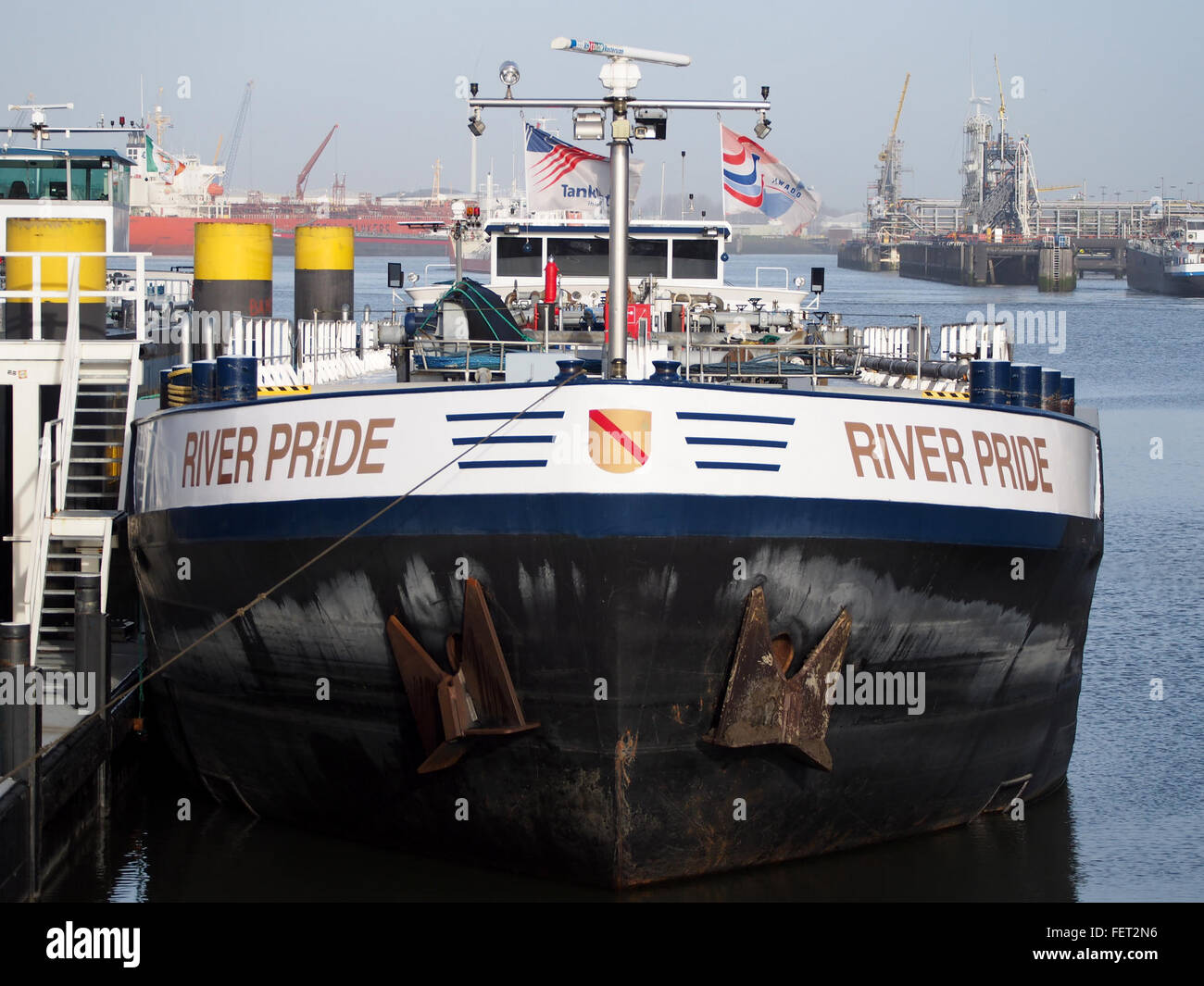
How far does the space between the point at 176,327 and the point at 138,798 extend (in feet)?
49.3

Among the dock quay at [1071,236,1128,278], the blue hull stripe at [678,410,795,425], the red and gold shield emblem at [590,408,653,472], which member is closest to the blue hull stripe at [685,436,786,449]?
the blue hull stripe at [678,410,795,425]

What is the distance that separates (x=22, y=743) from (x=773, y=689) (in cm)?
558

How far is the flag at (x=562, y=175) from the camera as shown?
781 inches

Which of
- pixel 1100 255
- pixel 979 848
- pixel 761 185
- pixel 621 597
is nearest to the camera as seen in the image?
pixel 621 597

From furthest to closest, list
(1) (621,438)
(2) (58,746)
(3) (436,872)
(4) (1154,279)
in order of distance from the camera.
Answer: (4) (1154,279)
(2) (58,746)
(3) (436,872)
(1) (621,438)

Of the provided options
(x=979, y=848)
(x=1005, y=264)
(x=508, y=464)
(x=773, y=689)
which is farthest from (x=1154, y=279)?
(x=508, y=464)

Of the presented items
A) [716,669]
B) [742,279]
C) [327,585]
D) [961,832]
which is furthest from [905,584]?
[742,279]

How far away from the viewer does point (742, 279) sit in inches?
5423

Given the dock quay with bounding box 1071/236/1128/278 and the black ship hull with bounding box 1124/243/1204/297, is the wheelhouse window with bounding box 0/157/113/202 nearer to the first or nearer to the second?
the black ship hull with bounding box 1124/243/1204/297

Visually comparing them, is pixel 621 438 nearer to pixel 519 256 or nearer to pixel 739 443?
pixel 739 443

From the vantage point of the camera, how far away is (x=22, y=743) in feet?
37.8

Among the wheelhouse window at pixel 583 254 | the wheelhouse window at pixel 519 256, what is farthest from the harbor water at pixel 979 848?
the wheelhouse window at pixel 519 256

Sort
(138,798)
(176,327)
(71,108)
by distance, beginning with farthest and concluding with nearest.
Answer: (71,108)
(176,327)
(138,798)
